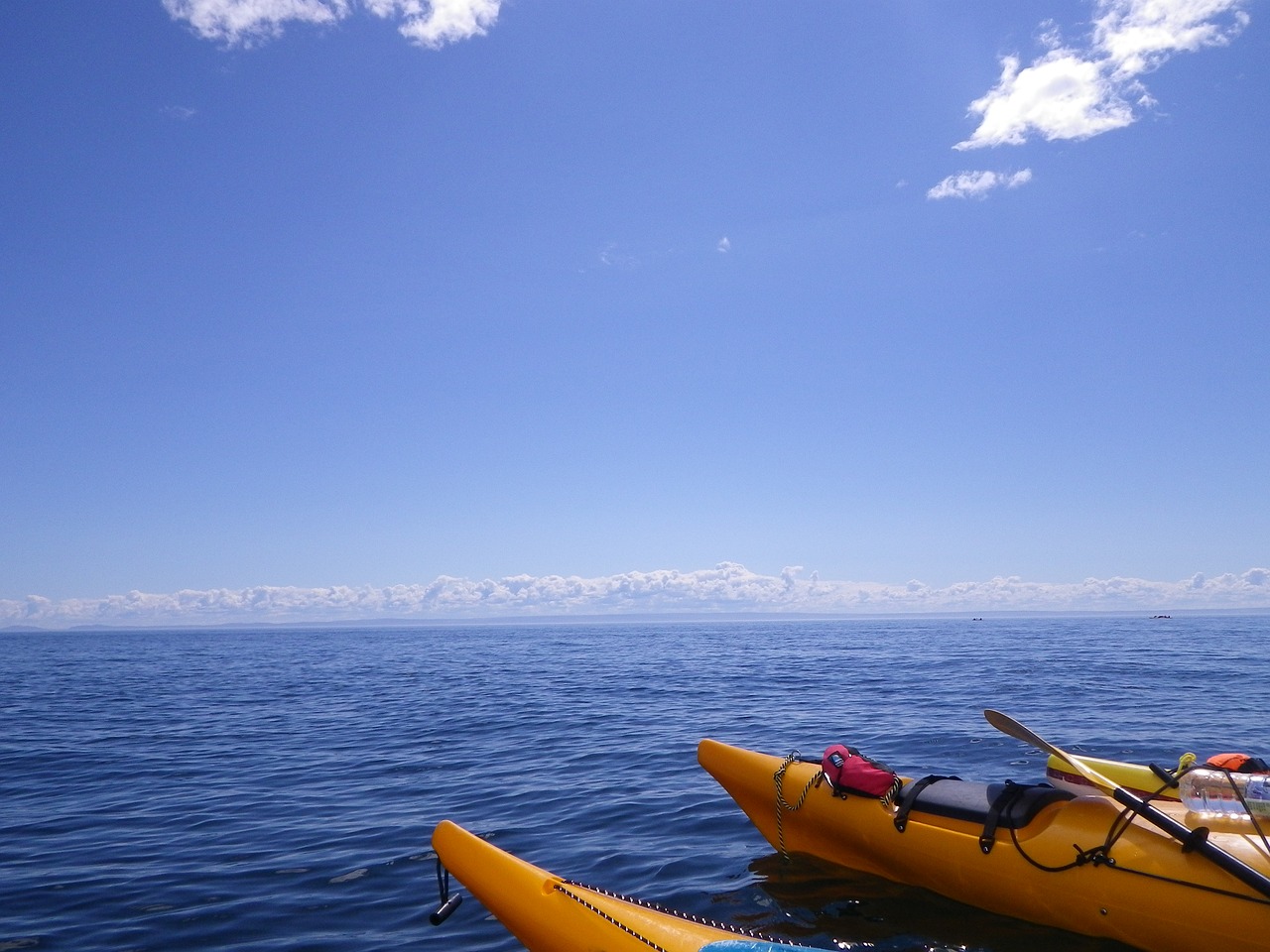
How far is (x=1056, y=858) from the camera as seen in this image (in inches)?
203

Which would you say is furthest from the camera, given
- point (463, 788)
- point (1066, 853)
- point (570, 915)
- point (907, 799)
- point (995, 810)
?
point (463, 788)

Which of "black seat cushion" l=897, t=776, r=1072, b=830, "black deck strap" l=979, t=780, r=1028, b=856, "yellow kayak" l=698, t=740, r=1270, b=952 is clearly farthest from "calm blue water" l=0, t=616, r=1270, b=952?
"black seat cushion" l=897, t=776, r=1072, b=830

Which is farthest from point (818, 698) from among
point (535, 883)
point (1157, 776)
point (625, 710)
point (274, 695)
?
point (274, 695)

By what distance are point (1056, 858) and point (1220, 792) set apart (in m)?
1.58

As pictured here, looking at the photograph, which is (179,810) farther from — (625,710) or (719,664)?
(719,664)

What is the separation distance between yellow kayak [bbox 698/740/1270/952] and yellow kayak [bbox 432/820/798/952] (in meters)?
1.75

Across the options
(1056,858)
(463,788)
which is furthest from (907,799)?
(463,788)

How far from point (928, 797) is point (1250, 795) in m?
2.26

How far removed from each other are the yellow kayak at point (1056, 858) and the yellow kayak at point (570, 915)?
1748 millimetres

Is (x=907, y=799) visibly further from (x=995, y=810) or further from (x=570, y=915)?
(x=570, y=915)

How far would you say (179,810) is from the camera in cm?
959

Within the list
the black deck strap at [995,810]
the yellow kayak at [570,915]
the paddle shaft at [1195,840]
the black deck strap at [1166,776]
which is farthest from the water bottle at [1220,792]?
the yellow kayak at [570,915]

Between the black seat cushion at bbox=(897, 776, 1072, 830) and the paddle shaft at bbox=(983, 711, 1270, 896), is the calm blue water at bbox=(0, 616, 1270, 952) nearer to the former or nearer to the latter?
the black seat cushion at bbox=(897, 776, 1072, 830)

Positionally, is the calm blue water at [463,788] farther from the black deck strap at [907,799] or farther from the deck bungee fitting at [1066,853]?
the black deck strap at [907,799]
